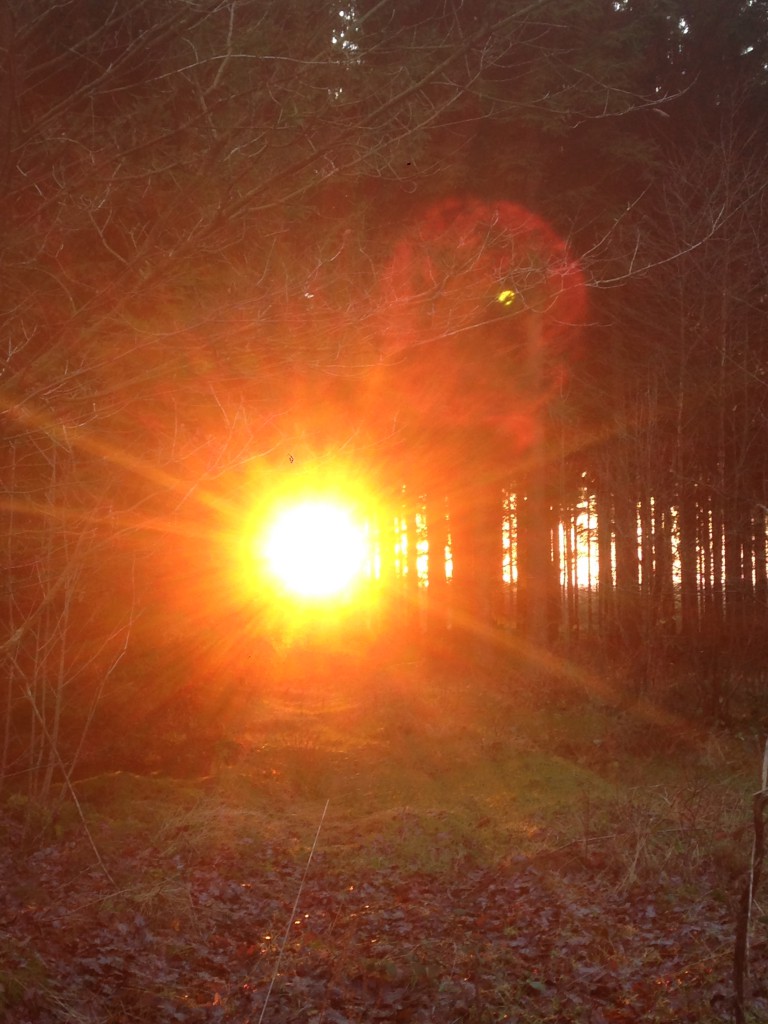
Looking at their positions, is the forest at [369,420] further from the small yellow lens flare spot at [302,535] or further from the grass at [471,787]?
the small yellow lens flare spot at [302,535]

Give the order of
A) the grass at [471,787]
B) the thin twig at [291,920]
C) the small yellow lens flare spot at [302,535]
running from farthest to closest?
the small yellow lens flare spot at [302,535] → the grass at [471,787] → the thin twig at [291,920]

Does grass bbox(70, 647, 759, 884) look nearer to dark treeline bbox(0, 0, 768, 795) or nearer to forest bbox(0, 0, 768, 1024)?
forest bbox(0, 0, 768, 1024)

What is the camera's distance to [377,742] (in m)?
16.9

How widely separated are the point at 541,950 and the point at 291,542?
7.27 metres

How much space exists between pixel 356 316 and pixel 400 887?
560 centimetres

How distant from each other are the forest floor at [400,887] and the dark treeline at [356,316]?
1537mm

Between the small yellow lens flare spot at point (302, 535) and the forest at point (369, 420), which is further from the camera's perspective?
the small yellow lens flare spot at point (302, 535)

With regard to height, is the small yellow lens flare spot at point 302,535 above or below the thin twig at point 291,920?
above

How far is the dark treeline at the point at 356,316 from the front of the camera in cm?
658

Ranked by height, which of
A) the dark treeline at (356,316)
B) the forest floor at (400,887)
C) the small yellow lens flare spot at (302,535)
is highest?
the dark treeline at (356,316)

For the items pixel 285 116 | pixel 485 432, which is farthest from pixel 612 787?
pixel 485 432

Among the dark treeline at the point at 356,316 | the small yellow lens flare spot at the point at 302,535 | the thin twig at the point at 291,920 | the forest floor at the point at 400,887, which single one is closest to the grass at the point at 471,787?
the forest floor at the point at 400,887

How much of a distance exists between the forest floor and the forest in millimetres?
70

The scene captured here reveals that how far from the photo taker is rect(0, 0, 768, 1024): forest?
6.61 meters
